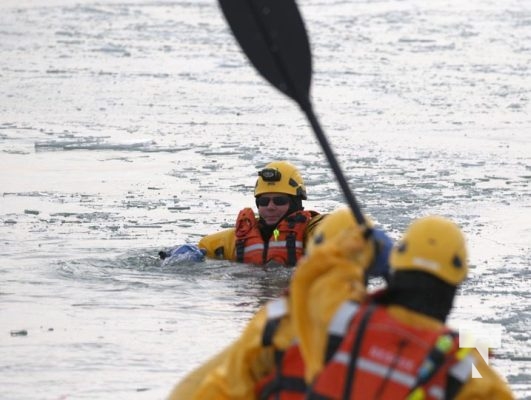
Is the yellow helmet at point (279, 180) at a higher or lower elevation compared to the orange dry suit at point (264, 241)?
higher

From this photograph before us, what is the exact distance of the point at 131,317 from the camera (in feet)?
35.1

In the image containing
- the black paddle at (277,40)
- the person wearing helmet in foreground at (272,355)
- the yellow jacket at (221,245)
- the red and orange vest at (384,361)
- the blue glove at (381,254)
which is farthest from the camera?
the yellow jacket at (221,245)

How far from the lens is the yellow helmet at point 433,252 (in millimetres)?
4844

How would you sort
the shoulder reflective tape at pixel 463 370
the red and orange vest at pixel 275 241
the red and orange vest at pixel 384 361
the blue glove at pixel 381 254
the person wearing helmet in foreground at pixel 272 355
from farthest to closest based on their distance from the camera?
the red and orange vest at pixel 275 241 < the person wearing helmet in foreground at pixel 272 355 < the blue glove at pixel 381 254 < the shoulder reflective tape at pixel 463 370 < the red and orange vest at pixel 384 361

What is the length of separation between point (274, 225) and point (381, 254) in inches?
286

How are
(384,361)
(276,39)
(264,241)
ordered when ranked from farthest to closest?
(264,241) → (276,39) → (384,361)

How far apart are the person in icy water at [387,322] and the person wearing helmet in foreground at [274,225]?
704cm

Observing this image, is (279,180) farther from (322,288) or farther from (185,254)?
(322,288)

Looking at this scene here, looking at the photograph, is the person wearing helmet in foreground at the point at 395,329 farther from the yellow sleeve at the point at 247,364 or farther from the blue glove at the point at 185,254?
the blue glove at the point at 185,254

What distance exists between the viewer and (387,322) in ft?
15.5

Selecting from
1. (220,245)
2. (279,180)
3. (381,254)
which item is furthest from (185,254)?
(381,254)

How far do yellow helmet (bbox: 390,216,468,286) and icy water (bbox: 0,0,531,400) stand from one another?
12.6 feet

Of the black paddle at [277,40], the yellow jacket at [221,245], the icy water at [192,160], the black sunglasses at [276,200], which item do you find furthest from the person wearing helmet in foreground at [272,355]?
the yellow jacket at [221,245]

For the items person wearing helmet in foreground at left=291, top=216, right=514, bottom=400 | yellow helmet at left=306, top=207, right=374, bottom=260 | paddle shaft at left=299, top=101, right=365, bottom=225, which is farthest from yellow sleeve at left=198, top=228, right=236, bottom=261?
person wearing helmet in foreground at left=291, top=216, right=514, bottom=400
